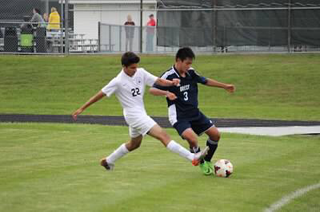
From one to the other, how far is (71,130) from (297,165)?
22.5ft

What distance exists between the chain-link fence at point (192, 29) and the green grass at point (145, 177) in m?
15.5

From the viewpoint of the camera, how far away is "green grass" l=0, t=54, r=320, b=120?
933 inches

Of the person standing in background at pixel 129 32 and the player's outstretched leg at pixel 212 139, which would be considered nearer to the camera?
the player's outstretched leg at pixel 212 139

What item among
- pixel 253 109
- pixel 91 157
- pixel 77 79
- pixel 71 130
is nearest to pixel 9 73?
pixel 77 79

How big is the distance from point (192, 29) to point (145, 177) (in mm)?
21944

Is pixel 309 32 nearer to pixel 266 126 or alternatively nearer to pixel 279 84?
pixel 279 84

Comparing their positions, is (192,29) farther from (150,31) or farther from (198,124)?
(198,124)

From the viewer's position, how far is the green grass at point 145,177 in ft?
29.9

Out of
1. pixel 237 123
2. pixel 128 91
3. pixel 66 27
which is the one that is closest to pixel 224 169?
pixel 128 91

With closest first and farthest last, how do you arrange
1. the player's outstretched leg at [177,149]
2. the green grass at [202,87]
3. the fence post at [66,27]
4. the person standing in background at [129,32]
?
1. the player's outstretched leg at [177,149]
2. the green grass at [202,87]
3. the fence post at [66,27]
4. the person standing in background at [129,32]

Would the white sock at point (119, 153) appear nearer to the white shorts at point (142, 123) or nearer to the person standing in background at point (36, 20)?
A: the white shorts at point (142, 123)

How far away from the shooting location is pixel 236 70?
28984 mm

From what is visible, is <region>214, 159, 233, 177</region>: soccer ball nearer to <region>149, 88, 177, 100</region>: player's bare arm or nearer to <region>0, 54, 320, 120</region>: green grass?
<region>149, 88, 177, 100</region>: player's bare arm

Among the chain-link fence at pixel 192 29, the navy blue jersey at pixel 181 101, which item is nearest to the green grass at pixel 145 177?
the navy blue jersey at pixel 181 101
